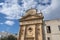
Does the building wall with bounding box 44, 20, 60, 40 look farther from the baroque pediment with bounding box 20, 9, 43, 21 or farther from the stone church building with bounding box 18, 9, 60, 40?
the baroque pediment with bounding box 20, 9, 43, 21

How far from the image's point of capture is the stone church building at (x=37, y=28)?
21438mm

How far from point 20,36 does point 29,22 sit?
3.79 meters

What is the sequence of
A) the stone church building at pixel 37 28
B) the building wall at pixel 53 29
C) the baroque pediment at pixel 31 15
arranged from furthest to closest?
the baroque pediment at pixel 31 15 → the stone church building at pixel 37 28 → the building wall at pixel 53 29

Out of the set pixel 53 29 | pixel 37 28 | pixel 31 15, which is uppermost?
pixel 31 15

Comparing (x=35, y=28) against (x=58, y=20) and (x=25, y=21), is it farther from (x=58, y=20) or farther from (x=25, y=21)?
(x=58, y=20)

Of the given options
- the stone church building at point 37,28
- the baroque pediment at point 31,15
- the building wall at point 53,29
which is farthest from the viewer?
the baroque pediment at point 31,15

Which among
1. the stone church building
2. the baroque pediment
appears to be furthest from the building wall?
the baroque pediment

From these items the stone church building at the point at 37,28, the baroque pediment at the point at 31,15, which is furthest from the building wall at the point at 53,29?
the baroque pediment at the point at 31,15

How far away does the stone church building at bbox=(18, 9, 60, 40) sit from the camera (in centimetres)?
2144

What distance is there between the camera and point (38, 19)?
22.5m

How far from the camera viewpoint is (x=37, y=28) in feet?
73.1

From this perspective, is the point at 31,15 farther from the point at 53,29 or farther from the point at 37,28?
the point at 53,29

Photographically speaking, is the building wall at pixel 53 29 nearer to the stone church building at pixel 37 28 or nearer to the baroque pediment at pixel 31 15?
the stone church building at pixel 37 28

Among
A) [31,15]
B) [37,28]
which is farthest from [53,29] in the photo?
[31,15]
